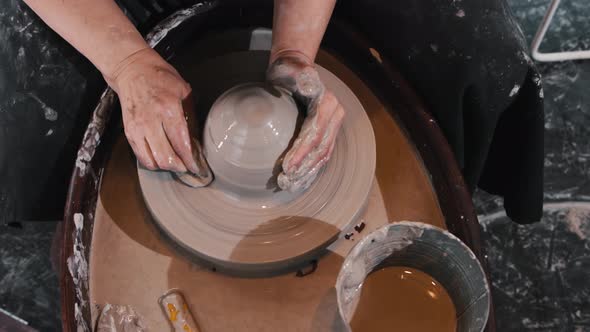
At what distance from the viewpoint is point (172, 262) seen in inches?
47.1

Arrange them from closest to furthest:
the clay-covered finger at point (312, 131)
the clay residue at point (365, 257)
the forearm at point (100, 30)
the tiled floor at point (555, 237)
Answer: the clay residue at point (365, 257) < the clay-covered finger at point (312, 131) < the forearm at point (100, 30) < the tiled floor at point (555, 237)

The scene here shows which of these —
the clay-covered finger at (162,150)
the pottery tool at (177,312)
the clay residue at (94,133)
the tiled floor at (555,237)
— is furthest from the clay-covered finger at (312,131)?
the tiled floor at (555,237)

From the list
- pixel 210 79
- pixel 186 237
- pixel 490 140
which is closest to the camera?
pixel 186 237

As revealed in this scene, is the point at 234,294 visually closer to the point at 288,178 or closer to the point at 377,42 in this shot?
the point at 288,178

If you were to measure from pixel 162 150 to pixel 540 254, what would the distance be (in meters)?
1.56

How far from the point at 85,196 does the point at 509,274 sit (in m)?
1.54

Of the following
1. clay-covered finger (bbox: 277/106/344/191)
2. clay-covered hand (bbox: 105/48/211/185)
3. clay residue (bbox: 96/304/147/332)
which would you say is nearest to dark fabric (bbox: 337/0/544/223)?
clay-covered finger (bbox: 277/106/344/191)

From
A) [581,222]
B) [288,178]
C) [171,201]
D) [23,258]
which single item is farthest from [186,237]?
[581,222]

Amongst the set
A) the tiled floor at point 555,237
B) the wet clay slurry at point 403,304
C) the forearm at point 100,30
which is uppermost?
the forearm at point 100,30

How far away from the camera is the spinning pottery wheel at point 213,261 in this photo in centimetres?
115

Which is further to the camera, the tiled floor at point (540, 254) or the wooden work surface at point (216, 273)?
the tiled floor at point (540, 254)

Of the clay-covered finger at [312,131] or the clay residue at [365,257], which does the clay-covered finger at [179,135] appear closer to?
the clay-covered finger at [312,131]

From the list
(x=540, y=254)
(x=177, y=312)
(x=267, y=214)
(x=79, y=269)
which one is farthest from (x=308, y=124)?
(x=540, y=254)

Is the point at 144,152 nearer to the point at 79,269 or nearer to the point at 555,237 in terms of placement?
the point at 79,269
